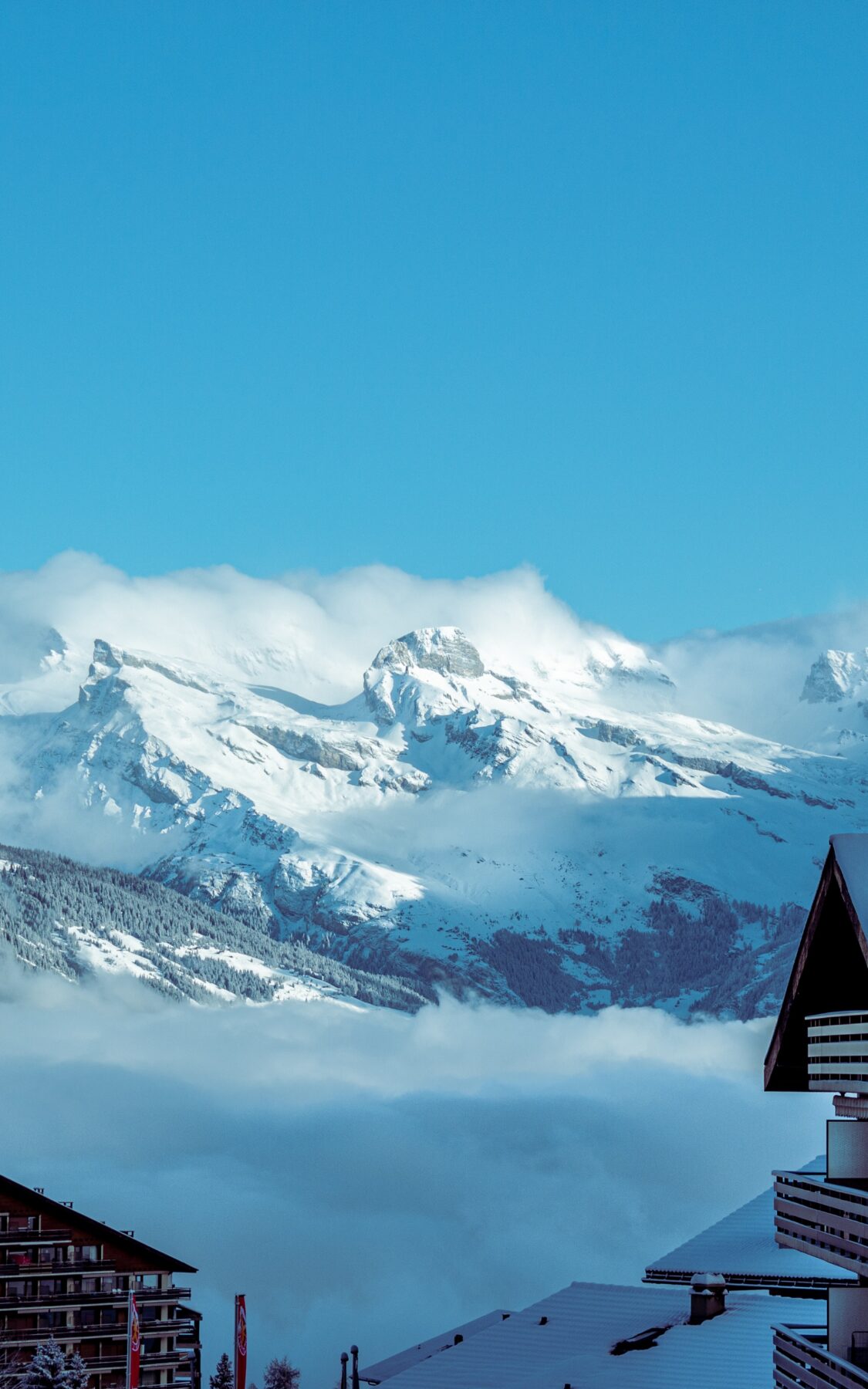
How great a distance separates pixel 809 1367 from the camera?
1885 inches

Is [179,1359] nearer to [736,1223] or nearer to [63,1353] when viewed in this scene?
[63,1353]

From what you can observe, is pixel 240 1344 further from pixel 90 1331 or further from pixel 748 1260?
pixel 748 1260

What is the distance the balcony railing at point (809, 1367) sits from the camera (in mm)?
44188

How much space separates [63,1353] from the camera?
339 feet

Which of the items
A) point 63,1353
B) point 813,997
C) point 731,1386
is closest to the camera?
point 813,997

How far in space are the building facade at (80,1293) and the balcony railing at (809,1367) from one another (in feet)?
199

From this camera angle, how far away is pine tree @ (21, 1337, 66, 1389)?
91.6m

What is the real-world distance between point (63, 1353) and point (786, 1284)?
4308cm

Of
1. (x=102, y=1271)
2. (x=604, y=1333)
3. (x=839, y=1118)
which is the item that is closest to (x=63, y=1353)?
(x=102, y=1271)

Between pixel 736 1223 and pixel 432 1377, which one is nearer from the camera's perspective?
pixel 432 1377

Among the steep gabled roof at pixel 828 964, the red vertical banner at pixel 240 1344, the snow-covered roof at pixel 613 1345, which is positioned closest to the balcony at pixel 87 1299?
the red vertical banner at pixel 240 1344

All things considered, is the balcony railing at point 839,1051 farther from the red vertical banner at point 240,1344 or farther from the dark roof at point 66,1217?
the dark roof at point 66,1217

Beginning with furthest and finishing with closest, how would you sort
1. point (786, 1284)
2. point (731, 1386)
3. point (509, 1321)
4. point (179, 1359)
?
point (179, 1359)
point (509, 1321)
point (786, 1284)
point (731, 1386)

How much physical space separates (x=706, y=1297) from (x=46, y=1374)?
31.9 m
